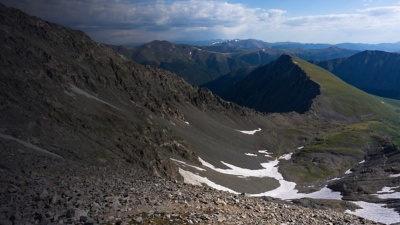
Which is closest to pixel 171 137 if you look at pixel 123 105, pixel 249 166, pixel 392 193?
pixel 123 105

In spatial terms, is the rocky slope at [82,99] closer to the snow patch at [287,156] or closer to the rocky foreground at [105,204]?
the rocky foreground at [105,204]

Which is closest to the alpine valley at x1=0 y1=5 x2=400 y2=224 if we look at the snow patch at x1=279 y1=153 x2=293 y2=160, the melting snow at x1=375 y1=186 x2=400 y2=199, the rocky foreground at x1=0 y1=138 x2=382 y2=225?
the rocky foreground at x1=0 y1=138 x2=382 y2=225

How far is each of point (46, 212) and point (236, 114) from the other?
6967 inches

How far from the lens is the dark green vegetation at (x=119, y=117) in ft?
229

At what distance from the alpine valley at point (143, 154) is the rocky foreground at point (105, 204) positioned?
127 millimetres

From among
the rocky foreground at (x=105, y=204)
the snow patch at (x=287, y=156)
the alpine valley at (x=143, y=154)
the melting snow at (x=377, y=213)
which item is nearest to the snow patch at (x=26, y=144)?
the alpine valley at (x=143, y=154)

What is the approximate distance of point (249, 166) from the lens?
129125mm

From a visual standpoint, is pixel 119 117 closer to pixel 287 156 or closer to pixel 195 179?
pixel 195 179

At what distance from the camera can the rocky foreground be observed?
79.1 ft

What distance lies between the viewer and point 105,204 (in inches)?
1048

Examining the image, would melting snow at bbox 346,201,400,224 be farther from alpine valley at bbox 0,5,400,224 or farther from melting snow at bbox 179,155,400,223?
alpine valley at bbox 0,5,400,224

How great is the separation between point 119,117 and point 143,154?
19.2 metres

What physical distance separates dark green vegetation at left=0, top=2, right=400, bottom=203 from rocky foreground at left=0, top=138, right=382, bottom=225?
2200 cm

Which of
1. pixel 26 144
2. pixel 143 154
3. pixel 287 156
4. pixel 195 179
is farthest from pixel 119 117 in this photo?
pixel 287 156
